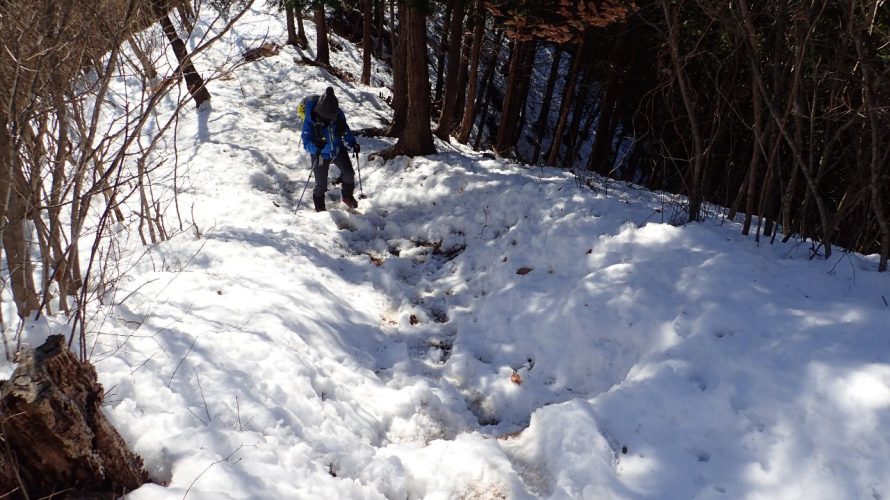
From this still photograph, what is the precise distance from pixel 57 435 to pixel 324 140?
628 cm

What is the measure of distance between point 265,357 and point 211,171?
19.9 ft

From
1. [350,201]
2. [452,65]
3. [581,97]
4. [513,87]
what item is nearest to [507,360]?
[350,201]

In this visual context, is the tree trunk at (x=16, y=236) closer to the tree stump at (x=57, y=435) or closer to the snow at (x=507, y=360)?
the snow at (x=507, y=360)

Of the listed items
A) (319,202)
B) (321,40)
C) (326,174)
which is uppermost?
(321,40)

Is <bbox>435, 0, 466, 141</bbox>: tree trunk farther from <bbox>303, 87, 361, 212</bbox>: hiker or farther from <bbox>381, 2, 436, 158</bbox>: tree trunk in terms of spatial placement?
<bbox>303, 87, 361, 212</bbox>: hiker

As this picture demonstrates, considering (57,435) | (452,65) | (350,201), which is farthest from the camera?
(452,65)

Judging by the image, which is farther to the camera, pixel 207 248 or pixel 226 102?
pixel 226 102

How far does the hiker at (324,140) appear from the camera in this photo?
7.90m

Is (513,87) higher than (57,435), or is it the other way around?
(513,87)

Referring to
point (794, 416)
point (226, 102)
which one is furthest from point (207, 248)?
point (226, 102)

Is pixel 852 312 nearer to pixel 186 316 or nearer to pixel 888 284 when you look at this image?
pixel 888 284

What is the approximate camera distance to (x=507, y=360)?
4.79 m

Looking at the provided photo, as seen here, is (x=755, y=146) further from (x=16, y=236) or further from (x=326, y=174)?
(x=16, y=236)

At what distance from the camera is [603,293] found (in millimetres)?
4855
